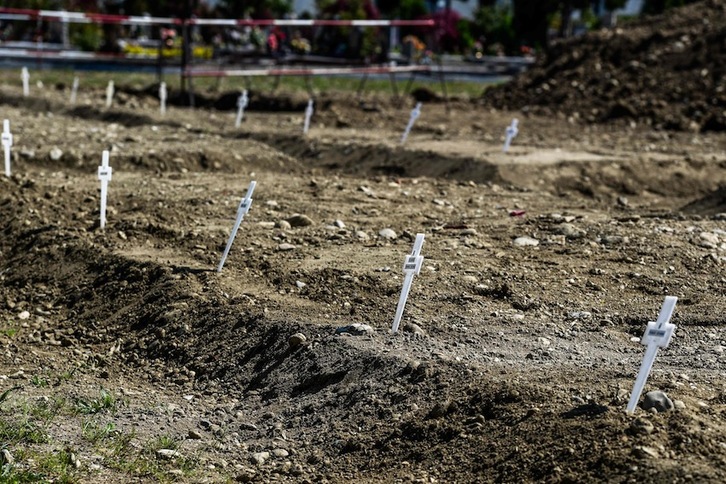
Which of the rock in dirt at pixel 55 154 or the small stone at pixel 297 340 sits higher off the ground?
the small stone at pixel 297 340

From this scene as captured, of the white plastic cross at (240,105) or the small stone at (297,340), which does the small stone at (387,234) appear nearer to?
the small stone at (297,340)

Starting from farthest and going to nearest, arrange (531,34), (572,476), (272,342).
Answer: (531,34) < (272,342) < (572,476)

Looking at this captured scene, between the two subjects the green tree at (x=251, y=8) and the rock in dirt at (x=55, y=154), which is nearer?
the rock in dirt at (x=55, y=154)

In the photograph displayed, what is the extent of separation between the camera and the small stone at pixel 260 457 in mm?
6166

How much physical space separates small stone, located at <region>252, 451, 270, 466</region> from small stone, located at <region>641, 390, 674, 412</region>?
1.88m

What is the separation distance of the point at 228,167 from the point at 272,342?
642cm

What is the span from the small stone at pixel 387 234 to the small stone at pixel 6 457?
426 centimetres

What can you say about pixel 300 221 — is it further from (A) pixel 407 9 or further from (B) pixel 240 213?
A: (A) pixel 407 9

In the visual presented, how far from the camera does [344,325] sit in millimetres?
7469


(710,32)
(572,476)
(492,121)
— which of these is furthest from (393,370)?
(710,32)

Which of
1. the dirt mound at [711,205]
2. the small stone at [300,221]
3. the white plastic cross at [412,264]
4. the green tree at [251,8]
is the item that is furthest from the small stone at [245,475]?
the green tree at [251,8]

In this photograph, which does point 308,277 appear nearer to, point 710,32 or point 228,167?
point 228,167

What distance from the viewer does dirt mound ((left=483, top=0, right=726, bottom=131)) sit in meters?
19.4

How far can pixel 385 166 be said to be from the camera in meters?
14.4
